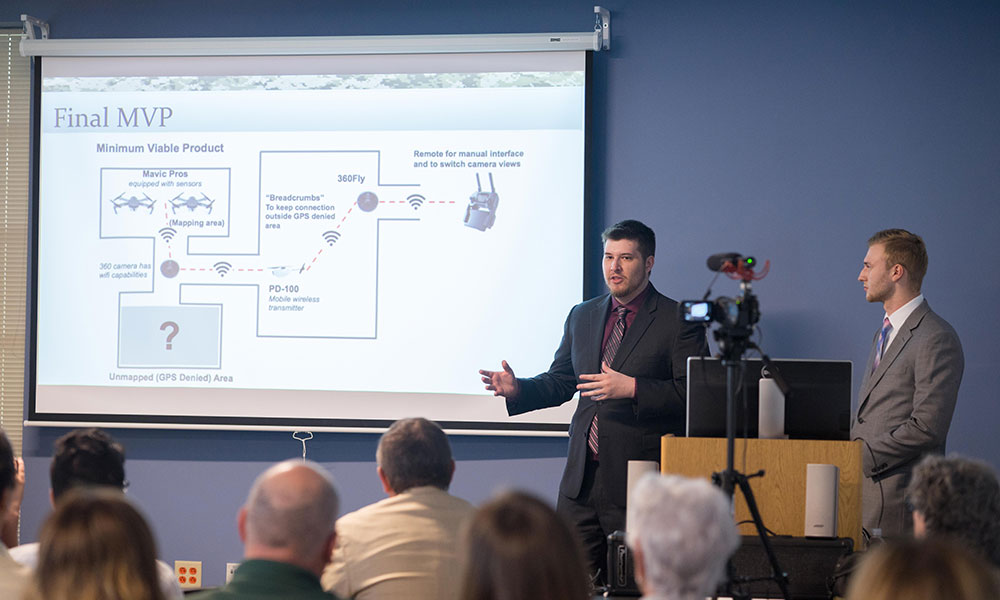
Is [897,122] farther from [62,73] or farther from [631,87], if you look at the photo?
Answer: [62,73]

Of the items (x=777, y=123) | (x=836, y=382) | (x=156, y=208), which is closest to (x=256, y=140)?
(x=156, y=208)

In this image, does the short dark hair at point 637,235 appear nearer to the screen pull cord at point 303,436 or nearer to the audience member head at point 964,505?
the screen pull cord at point 303,436

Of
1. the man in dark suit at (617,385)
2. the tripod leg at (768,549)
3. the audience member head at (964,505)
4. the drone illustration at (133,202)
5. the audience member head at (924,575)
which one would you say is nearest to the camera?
the audience member head at (924,575)

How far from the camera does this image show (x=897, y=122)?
15.0 feet

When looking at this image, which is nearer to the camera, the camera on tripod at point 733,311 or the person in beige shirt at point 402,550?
the person in beige shirt at point 402,550

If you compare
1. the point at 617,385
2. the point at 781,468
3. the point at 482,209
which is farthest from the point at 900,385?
the point at 482,209

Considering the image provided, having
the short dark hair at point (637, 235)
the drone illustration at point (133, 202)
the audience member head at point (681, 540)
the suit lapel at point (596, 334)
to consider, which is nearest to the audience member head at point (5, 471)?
the audience member head at point (681, 540)

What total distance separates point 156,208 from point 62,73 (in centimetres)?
88

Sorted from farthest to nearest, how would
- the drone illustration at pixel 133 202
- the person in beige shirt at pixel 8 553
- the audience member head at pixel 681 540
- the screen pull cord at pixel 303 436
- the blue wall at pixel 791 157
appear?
the drone illustration at pixel 133 202 < the screen pull cord at pixel 303 436 < the blue wall at pixel 791 157 < the person in beige shirt at pixel 8 553 < the audience member head at pixel 681 540

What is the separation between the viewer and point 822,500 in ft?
9.37

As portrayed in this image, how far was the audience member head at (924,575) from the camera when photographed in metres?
1.25

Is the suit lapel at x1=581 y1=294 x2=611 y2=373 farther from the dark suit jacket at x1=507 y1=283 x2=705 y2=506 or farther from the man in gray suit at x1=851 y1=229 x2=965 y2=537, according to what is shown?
the man in gray suit at x1=851 y1=229 x2=965 y2=537

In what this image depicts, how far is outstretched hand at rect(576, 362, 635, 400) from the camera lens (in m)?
3.62

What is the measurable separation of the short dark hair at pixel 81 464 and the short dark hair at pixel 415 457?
26.8 inches
